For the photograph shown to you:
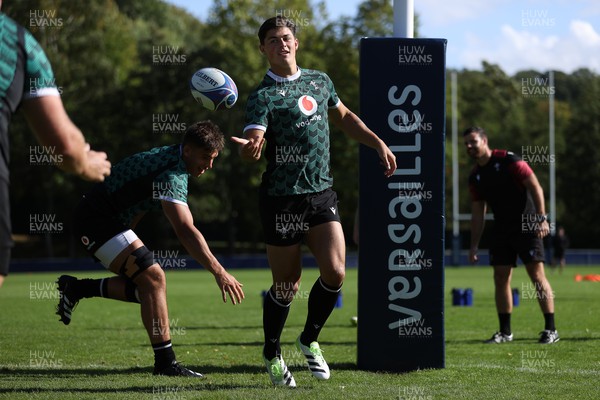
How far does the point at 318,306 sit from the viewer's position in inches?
265

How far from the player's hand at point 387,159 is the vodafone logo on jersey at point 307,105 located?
23.2 inches

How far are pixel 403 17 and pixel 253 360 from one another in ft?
11.2

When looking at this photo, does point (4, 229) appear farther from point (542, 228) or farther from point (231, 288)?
point (542, 228)

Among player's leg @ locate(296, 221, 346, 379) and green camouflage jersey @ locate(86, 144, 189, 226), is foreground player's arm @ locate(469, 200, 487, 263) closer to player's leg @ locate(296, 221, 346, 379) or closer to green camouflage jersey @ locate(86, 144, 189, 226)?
player's leg @ locate(296, 221, 346, 379)

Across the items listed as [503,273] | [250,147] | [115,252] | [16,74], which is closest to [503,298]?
[503,273]

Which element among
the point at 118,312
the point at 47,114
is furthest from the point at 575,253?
the point at 47,114

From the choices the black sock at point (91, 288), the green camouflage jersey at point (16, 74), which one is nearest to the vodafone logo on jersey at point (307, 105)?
the black sock at point (91, 288)

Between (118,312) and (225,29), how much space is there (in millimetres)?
33865

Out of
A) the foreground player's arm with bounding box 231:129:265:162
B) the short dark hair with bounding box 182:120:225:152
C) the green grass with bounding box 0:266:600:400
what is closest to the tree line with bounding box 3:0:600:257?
the green grass with bounding box 0:266:600:400

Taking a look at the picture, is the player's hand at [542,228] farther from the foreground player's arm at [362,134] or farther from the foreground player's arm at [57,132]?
the foreground player's arm at [57,132]

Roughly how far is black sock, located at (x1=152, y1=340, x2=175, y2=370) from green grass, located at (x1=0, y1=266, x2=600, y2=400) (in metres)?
0.15

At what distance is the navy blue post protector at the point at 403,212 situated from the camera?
7.18 metres

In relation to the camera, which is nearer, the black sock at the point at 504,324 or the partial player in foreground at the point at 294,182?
the partial player in foreground at the point at 294,182

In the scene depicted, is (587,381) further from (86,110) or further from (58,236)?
(58,236)
